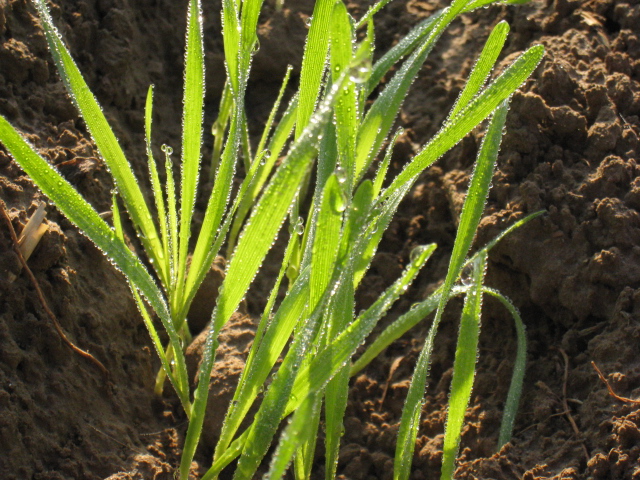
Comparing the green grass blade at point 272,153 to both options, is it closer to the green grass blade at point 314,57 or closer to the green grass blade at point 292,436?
the green grass blade at point 314,57

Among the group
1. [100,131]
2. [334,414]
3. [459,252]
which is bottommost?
[334,414]

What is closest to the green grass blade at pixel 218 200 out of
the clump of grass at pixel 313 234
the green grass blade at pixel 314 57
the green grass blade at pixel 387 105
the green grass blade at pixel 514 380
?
the clump of grass at pixel 313 234

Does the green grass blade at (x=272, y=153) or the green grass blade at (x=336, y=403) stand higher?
the green grass blade at (x=272, y=153)

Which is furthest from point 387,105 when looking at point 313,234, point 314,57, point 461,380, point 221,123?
point 221,123

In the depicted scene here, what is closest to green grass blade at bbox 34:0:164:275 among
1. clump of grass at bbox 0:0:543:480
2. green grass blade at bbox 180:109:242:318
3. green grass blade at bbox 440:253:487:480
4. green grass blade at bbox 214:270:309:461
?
clump of grass at bbox 0:0:543:480

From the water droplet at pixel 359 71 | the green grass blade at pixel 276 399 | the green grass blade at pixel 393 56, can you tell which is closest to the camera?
the water droplet at pixel 359 71

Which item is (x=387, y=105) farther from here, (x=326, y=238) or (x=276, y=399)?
(x=276, y=399)
